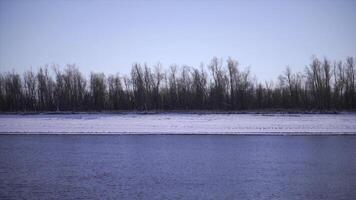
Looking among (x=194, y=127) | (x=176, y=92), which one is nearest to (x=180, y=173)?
(x=194, y=127)

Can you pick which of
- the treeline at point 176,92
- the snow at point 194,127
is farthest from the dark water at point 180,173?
the treeline at point 176,92

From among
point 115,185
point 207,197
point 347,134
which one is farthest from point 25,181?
point 347,134

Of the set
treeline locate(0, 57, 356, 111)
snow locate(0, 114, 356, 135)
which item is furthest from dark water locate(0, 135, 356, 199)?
treeline locate(0, 57, 356, 111)

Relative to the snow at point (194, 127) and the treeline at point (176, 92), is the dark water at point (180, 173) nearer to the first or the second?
the snow at point (194, 127)

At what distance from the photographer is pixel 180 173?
7.43 metres

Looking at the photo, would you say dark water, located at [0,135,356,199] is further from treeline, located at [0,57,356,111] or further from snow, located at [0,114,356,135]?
treeline, located at [0,57,356,111]

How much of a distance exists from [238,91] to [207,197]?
170ft

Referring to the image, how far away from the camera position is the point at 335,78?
56.0 metres

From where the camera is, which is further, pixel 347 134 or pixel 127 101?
pixel 127 101

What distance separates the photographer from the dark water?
19.0 feet

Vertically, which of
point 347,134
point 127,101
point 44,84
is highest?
point 44,84

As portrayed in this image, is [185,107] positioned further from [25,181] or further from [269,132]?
[25,181]

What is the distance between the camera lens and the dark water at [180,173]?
5.79 m

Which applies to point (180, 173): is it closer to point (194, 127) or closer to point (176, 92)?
point (194, 127)
